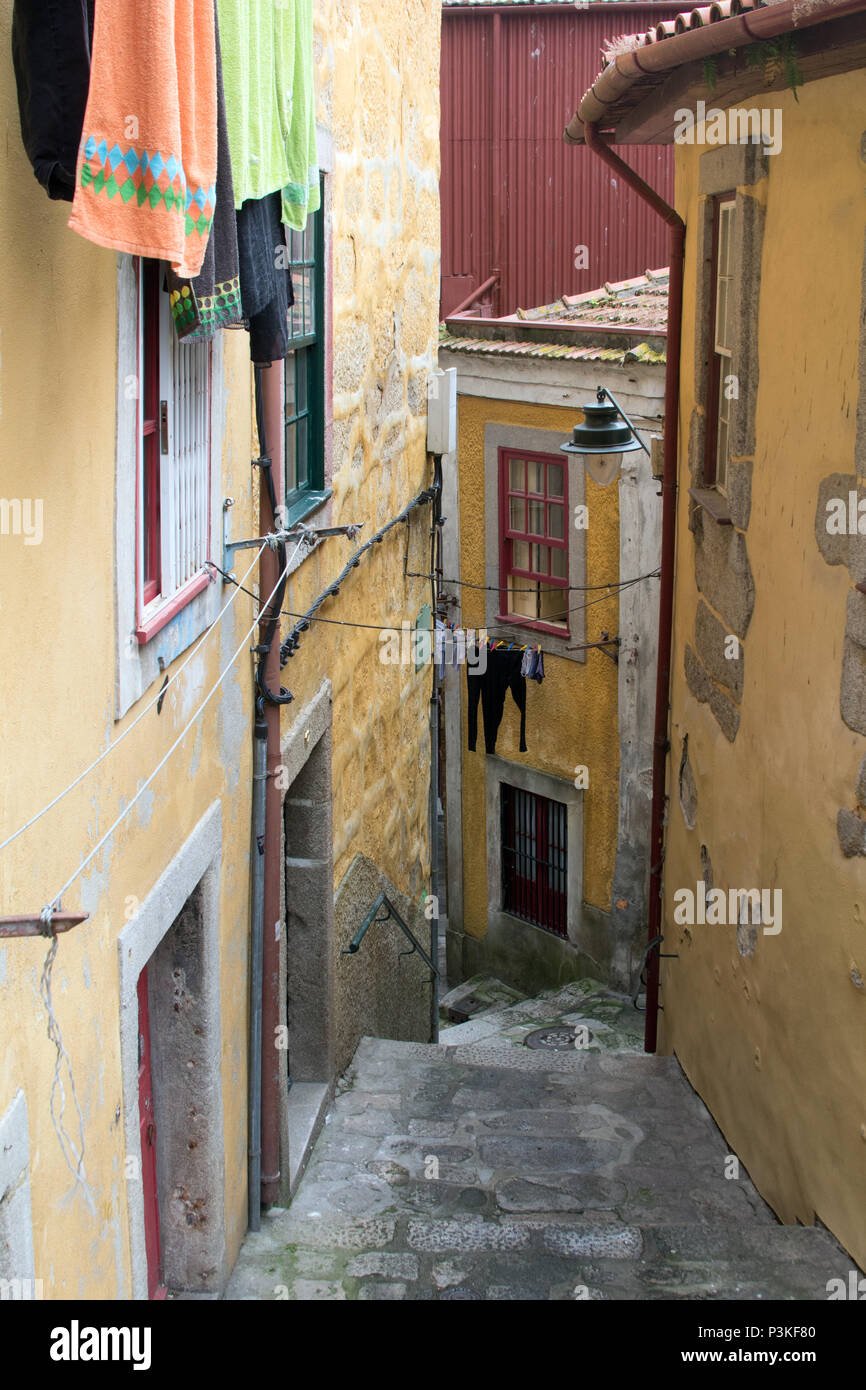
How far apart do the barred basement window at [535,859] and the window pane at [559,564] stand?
7.53 feet

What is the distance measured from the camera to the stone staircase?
532cm

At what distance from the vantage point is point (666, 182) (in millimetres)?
18594

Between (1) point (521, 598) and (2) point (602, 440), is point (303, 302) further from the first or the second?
(1) point (521, 598)

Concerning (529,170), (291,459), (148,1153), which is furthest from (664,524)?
(529,170)

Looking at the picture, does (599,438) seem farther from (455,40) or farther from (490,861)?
(455,40)

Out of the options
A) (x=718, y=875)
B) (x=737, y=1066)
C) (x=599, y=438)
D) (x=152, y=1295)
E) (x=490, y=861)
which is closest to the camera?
(x=152, y=1295)

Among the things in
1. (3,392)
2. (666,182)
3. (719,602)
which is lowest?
(719,602)

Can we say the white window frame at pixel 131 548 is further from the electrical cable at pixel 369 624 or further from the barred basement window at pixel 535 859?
the barred basement window at pixel 535 859

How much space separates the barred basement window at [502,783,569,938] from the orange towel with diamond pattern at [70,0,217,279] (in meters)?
11.7

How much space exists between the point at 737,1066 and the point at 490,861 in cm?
816

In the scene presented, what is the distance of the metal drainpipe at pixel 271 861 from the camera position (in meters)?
5.65

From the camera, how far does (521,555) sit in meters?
14.1

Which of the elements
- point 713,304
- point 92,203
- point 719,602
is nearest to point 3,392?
point 92,203

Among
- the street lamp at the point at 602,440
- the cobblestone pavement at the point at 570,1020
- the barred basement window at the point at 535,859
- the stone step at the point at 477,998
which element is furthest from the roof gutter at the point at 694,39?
the stone step at the point at 477,998
